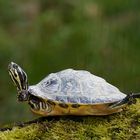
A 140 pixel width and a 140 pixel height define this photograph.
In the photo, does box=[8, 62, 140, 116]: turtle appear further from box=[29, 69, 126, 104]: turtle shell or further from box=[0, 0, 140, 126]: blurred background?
box=[0, 0, 140, 126]: blurred background

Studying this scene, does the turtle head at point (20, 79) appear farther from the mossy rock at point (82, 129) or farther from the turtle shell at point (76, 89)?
the mossy rock at point (82, 129)

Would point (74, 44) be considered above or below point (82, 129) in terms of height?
below

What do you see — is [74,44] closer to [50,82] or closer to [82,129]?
[50,82]

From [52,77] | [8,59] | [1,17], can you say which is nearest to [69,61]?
[8,59]

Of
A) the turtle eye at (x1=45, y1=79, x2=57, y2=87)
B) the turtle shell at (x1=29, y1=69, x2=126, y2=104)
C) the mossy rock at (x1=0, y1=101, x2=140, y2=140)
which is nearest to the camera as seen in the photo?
the mossy rock at (x1=0, y1=101, x2=140, y2=140)

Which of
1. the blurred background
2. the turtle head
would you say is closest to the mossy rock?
the turtle head

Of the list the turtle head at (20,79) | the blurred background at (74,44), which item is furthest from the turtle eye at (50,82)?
the blurred background at (74,44)

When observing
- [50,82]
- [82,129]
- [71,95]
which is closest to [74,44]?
[50,82]

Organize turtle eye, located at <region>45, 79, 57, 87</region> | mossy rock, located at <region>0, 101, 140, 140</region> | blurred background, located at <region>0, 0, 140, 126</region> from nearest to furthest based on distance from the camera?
mossy rock, located at <region>0, 101, 140, 140</region>
turtle eye, located at <region>45, 79, 57, 87</region>
blurred background, located at <region>0, 0, 140, 126</region>
